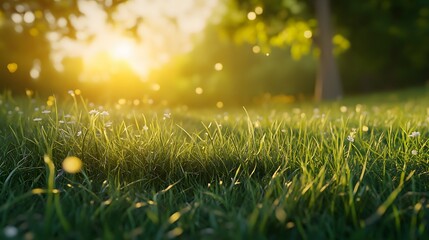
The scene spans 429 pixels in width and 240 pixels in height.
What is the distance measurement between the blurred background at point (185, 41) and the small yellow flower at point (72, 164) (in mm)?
2605

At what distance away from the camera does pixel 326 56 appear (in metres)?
20.2

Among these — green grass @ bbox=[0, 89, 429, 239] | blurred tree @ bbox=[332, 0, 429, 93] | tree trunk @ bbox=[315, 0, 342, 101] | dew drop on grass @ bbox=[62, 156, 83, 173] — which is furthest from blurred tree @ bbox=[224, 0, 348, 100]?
dew drop on grass @ bbox=[62, 156, 83, 173]

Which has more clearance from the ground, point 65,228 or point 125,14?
point 125,14

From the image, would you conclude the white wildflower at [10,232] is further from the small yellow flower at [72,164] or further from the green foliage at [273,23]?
the green foliage at [273,23]

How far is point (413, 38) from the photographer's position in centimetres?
2427

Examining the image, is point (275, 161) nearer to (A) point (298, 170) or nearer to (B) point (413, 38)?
(A) point (298, 170)

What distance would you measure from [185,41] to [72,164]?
21908 mm

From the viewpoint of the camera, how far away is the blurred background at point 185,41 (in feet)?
33.5

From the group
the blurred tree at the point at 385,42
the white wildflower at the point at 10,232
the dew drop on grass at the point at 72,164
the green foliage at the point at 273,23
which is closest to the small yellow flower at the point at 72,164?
the dew drop on grass at the point at 72,164

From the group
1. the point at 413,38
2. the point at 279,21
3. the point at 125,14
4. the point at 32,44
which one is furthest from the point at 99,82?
the point at 413,38

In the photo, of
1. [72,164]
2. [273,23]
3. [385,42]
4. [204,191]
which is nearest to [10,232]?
[204,191]

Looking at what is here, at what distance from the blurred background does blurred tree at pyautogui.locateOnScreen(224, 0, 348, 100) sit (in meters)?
0.05

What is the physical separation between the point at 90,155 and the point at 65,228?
1340 mm

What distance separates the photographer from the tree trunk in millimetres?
20078
